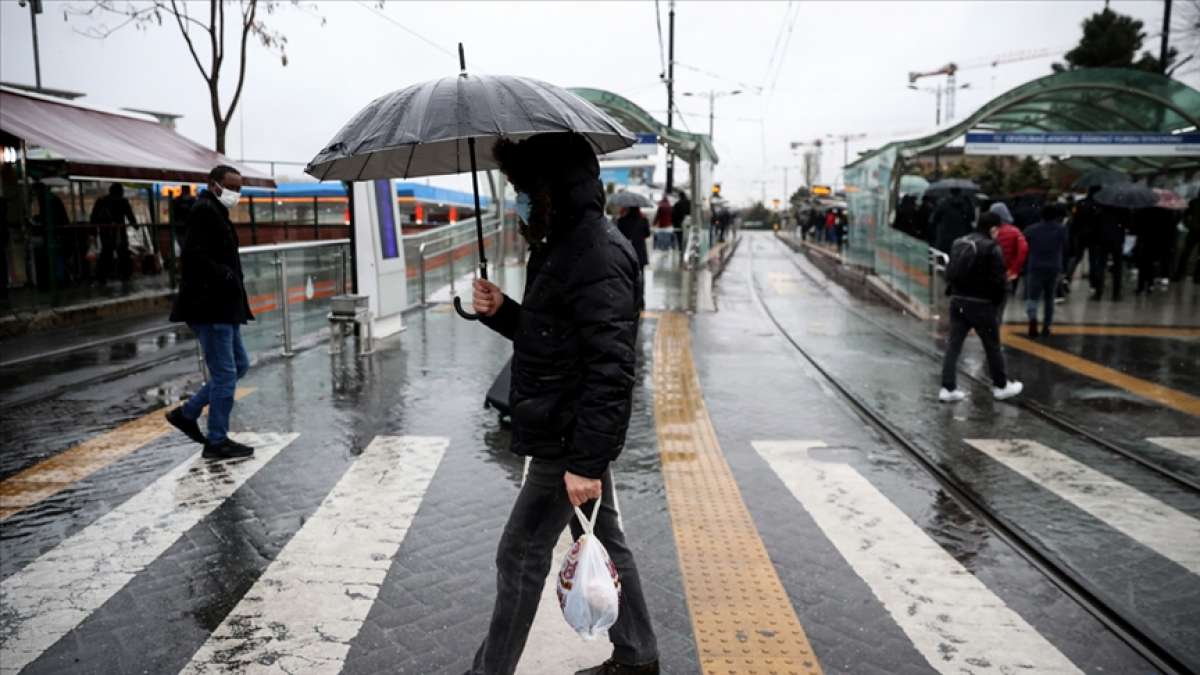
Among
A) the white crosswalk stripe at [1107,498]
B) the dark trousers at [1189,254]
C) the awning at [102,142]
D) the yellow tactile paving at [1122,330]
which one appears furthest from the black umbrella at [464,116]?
the dark trousers at [1189,254]

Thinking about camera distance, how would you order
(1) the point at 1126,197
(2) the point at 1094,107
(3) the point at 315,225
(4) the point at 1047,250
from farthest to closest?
(3) the point at 315,225 < (2) the point at 1094,107 < (1) the point at 1126,197 < (4) the point at 1047,250

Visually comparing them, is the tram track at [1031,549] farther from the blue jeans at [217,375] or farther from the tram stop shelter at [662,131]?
the tram stop shelter at [662,131]

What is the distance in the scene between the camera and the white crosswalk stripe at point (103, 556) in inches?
143

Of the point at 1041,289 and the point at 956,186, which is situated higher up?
the point at 956,186

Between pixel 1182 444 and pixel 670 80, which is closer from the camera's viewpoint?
pixel 1182 444

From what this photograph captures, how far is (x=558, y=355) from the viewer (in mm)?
2795

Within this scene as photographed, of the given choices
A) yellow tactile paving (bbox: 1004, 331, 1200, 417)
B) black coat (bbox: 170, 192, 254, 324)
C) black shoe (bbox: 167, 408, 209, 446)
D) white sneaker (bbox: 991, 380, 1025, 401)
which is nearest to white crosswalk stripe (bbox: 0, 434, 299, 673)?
black shoe (bbox: 167, 408, 209, 446)

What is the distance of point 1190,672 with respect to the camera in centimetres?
331

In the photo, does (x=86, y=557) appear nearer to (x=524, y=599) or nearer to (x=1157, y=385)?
(x=524, y=599)

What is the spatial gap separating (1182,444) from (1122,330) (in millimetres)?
6654

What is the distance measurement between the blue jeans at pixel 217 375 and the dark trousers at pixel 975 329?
19.9 ft

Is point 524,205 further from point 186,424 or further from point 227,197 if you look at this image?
point 186,424

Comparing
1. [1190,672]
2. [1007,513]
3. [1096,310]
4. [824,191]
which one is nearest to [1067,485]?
[1007,513]

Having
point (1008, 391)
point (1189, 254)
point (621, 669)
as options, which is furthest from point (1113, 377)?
point (1189, 254)
